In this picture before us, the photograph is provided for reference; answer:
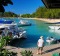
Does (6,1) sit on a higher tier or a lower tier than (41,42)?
higher

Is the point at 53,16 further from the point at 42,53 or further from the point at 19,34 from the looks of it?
the point at 42,53

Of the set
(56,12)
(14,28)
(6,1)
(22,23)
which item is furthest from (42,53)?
(56,12)

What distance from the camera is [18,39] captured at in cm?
4225

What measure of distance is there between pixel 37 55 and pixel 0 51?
12.5 meters

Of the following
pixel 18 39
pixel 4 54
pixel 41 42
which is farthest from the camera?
pixel 18 39

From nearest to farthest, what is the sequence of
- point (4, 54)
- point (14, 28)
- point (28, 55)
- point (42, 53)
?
point (4, 54)
point (28, 55)
point (42, 53)
point (14, 28)

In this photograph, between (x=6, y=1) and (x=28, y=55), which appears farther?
(x=6, y=1)

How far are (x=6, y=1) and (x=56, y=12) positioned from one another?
125292mm

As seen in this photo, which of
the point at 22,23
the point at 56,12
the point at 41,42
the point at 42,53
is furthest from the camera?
the point at 56,12

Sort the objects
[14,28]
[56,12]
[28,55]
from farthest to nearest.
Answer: [56,12] → [14,28] → [28,55]

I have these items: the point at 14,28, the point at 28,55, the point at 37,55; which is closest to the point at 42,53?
the point at 37,55

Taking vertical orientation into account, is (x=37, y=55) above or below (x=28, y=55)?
below

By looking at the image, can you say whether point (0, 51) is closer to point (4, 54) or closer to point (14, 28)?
point (4, 54)

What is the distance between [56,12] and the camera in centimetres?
14475
